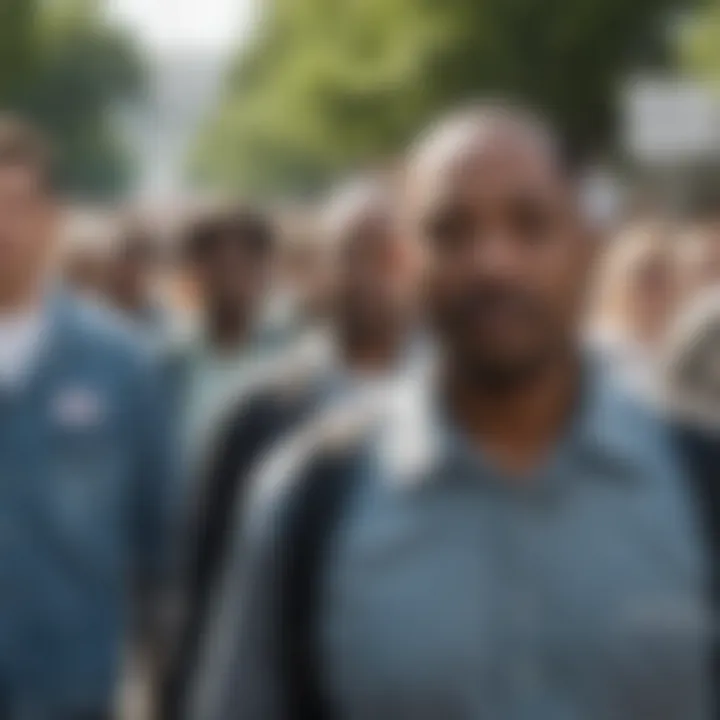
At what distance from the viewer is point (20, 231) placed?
5.30 m

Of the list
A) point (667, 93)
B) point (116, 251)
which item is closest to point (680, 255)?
point (116, 251)

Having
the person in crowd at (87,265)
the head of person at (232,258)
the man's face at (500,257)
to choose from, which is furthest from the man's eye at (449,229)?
the person in crowd at (87,265)

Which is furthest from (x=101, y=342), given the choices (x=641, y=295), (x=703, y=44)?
(x=703, y=44)

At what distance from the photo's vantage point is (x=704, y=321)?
5.76 m

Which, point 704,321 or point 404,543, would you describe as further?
point 704,321

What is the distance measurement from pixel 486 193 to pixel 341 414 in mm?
340

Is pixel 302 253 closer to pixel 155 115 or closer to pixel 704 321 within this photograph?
pixel 704 321

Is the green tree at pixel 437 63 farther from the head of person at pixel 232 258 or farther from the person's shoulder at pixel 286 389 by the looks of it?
the person's shoulder at pixel 286 389

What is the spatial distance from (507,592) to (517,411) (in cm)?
23

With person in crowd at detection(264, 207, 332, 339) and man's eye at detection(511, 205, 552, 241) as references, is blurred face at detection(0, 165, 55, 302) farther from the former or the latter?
man's eye at detection(511, 205, 552, 241)

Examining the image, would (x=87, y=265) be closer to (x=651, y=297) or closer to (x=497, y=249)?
(x=651, y=297)

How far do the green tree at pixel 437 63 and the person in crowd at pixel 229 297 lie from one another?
2749 cm

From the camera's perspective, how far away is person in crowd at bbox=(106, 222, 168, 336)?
8.12m

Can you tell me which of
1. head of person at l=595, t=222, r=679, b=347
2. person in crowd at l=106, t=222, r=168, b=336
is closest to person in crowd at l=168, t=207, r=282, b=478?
person in crowd at l=106, t=222, r=168, b=336
